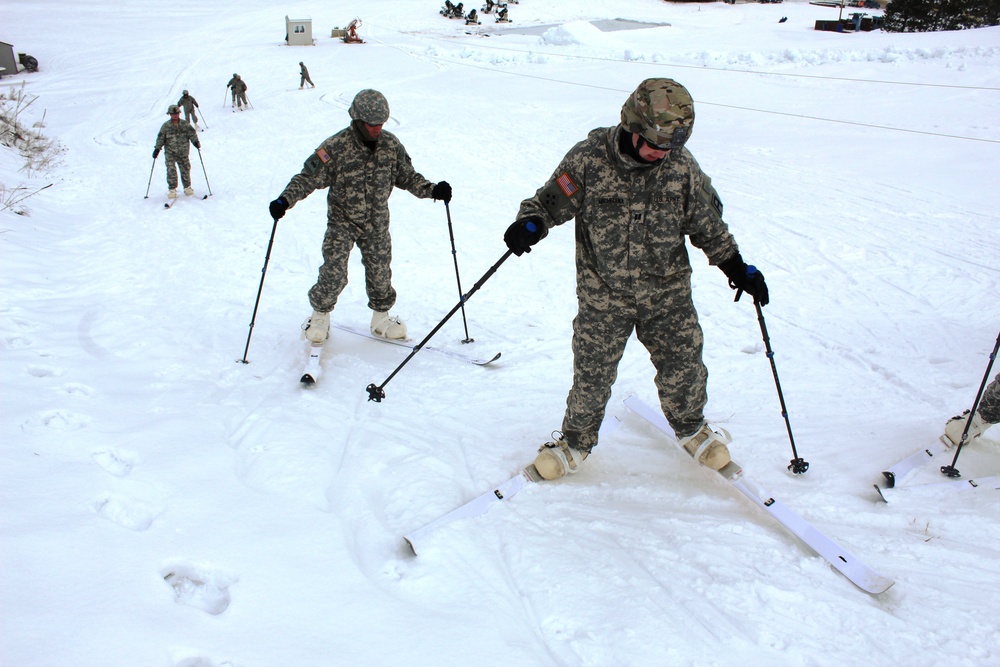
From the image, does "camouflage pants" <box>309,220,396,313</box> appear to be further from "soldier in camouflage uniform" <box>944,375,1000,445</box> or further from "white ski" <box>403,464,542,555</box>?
"soldier in camouflage uniform" <box>944,375,1000,445</box>

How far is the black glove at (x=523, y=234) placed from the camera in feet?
10.0

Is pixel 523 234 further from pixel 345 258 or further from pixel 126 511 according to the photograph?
pixel 345 258

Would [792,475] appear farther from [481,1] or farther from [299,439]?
[481,1]

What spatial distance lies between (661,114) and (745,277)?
96 centimetres

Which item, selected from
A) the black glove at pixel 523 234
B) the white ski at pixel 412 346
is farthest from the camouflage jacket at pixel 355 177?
the black glove at pixel 523 234

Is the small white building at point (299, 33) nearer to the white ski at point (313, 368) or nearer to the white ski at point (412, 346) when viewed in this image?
the white ski at point (412, 346)

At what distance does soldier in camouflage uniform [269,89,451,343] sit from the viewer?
470 cm

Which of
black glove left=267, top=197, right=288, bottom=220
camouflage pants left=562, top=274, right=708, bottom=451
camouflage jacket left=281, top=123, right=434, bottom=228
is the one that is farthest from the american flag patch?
black glove left=267, top=197, right=288, bottom=220

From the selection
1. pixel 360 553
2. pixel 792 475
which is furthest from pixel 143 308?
pixel 792 475

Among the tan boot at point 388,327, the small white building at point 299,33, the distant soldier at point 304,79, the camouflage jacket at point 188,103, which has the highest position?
the small white building at point 299,33

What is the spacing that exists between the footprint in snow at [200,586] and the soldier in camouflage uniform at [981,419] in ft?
13.5

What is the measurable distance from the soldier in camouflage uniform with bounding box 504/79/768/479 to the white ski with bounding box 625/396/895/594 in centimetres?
18

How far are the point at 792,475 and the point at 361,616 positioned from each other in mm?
2577

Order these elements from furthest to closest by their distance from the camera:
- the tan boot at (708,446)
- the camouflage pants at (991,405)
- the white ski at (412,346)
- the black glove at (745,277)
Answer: the white ski at (412,346), the camouflage pants at (991,405), the tan boot at (708,446), the black glove at (745,277)
